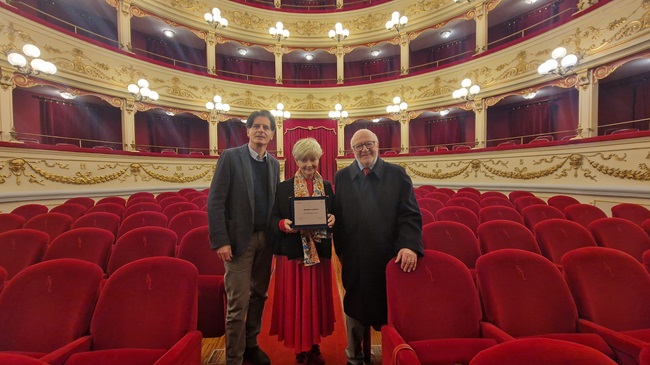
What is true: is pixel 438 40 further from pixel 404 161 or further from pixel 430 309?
pixel 430 309

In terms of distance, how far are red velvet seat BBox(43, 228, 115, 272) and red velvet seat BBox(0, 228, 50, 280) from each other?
85 millimetres

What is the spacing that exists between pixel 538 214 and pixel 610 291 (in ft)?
5.93

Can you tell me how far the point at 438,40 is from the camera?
1080cm

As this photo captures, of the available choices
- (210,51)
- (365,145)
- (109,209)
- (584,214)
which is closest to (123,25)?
(210,51)

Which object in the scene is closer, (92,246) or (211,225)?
(211,225)

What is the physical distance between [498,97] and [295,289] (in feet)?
27.8

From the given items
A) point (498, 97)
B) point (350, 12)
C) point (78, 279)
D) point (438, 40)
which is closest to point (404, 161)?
point (498, 97)

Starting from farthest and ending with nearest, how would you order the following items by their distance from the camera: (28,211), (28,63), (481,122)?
(481,122), (28,63), (28,211)

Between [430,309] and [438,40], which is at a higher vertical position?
[438,40]

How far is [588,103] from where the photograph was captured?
5730mm

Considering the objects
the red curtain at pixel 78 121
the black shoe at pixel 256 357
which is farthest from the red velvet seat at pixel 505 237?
the red curtain at pixel 78 121

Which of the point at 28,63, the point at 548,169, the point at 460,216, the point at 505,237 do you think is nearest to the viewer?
the point at 505,237

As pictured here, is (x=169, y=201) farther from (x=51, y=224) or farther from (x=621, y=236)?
(x=621, y=236)

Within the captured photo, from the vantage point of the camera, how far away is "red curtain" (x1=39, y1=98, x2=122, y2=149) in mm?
7855
